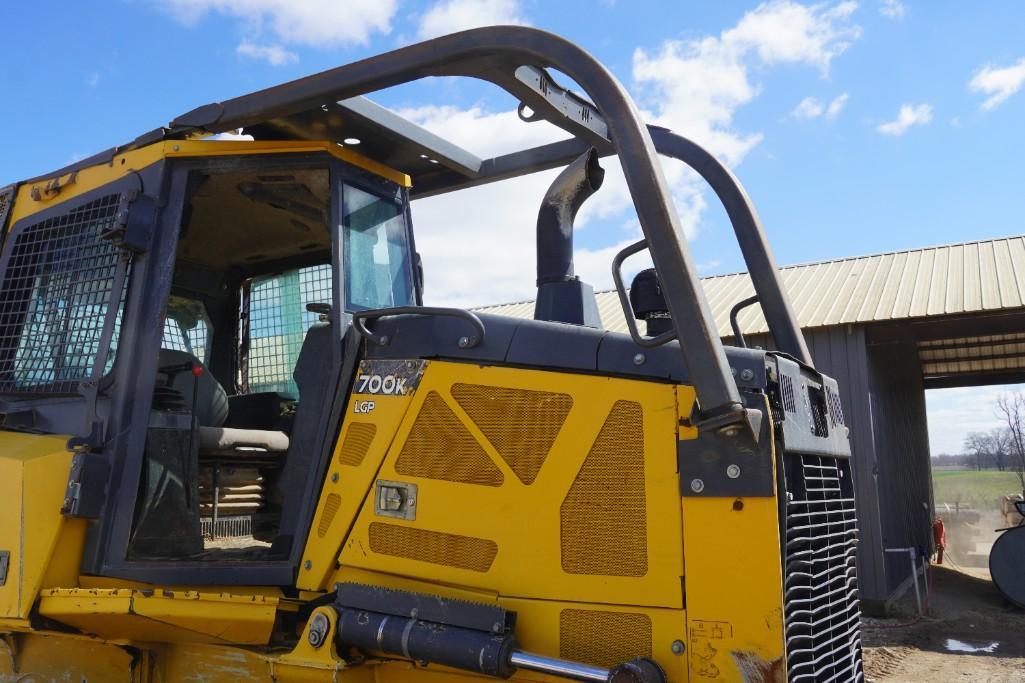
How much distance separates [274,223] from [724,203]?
2.31 m

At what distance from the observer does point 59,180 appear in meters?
4.18

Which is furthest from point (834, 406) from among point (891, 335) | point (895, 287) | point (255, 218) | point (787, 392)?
point (895, 287)

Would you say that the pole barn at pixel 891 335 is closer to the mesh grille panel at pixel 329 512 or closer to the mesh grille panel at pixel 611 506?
the mesh grille panel at pixel 611 506

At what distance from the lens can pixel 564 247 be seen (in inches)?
150

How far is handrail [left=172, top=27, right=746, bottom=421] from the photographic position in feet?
8.54

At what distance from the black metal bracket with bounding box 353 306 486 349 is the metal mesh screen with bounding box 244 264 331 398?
1.34 meters

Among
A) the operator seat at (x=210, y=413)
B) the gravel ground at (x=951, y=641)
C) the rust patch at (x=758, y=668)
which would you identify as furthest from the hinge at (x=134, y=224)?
the gravel ground at (x=951, y=641)

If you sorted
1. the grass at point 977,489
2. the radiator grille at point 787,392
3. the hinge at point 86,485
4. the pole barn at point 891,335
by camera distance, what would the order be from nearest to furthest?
the radiator grille at point 787,392
the hinge at point 86,485
the pole barn at point 891,335
the grass at point 977,489

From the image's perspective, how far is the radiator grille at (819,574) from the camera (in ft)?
8.98

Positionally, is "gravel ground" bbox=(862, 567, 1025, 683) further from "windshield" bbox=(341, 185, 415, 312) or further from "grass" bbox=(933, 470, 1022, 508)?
"grass" bbox=(933, 470, 1022, 508)

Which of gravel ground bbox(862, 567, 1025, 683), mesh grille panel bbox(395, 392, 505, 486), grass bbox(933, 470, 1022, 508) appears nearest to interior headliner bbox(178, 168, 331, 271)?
mesh grille panel bbox(395, 392, 505, 486)

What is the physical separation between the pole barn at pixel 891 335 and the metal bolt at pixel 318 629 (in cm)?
694

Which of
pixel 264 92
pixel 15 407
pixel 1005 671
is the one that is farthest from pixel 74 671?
pixel 1005 671

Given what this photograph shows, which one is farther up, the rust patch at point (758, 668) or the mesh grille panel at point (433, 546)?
the mesh grille panel at point (433, 546)
